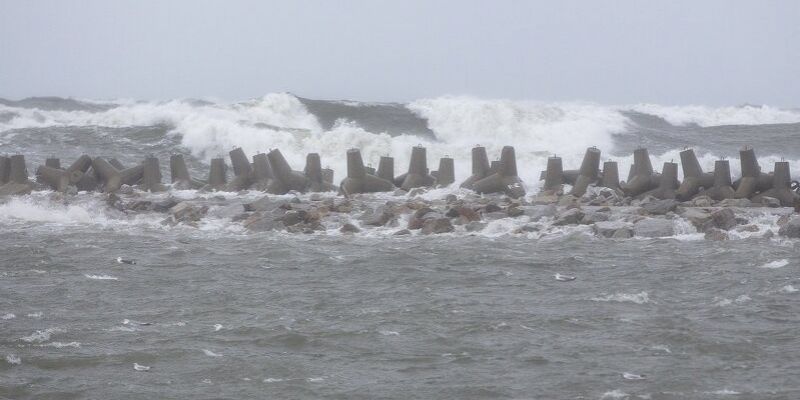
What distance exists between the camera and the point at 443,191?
73.4ft

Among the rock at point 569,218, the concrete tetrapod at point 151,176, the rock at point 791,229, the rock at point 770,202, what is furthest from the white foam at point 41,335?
the rock at point 770,202

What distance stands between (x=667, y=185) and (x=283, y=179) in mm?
7472

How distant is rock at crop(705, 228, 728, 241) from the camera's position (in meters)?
16.4

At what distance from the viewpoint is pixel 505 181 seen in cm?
2194

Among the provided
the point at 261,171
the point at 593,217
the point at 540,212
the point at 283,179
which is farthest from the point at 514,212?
the point at 261,171

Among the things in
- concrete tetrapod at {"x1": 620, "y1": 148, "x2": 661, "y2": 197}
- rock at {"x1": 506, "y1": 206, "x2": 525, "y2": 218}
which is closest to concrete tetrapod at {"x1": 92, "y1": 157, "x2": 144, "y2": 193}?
rock at {"x1": 506, "y1": 206, "x2": 525, "y2": 218}

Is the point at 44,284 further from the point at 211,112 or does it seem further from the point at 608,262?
the point at 211,112

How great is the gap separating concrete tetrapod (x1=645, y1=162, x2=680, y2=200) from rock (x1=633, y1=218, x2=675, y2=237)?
3328 millimetres

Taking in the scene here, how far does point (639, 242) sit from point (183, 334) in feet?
25.0

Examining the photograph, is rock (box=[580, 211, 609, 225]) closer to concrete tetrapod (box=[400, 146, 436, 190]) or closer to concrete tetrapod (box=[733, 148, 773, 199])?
concrete tetrapod (box=[733, 148, 773, 199])

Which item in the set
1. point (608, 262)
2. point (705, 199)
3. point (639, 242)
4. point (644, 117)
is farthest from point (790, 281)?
point (644, 117)

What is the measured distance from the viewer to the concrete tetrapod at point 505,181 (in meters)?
21.6

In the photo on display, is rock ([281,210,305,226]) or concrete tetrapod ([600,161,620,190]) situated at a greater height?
concrete tetrapod ([600,161,620,190])

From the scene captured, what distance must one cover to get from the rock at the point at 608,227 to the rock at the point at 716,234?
45.6 inches
